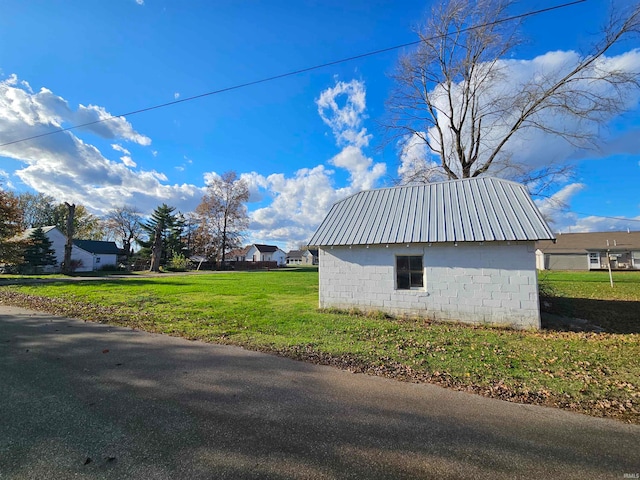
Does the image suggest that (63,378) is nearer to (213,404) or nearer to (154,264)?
(213,404)

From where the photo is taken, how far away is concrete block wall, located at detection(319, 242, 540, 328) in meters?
8.34

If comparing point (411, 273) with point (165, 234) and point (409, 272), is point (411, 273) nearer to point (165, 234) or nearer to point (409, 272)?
point (409, 272)

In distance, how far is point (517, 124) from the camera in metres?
16.8

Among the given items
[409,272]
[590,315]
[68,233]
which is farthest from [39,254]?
[590,315]

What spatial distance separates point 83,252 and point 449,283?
45.1 m

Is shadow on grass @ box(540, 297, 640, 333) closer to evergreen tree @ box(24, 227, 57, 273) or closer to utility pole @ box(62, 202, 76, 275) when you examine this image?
utility pole @ box(62, 202, 76, 275)

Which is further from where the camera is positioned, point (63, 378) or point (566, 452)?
point (63, 378)

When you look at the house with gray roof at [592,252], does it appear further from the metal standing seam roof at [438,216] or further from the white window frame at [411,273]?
the white window frame at [411,273]

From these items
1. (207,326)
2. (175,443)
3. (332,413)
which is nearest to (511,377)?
(332,413)

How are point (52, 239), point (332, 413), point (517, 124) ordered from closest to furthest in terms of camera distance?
point (332, 413) → point (517, 124) → point (52, 239)

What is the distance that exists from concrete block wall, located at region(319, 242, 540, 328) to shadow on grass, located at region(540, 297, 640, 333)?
1.46 meters

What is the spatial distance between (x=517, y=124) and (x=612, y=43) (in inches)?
184

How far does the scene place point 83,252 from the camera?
3744 cm

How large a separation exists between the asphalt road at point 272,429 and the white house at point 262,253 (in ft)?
234
